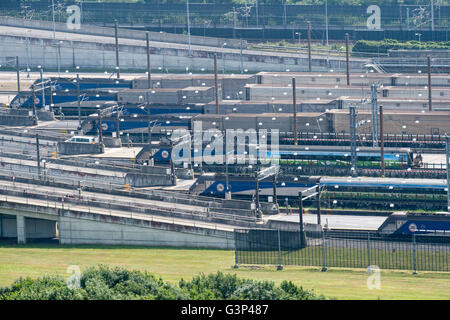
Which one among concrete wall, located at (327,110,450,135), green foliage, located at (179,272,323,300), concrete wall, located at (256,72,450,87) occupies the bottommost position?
green foliage, located at (179,272,323,300)

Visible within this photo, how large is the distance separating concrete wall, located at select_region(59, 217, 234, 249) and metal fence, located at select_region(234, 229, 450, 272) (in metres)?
3.56

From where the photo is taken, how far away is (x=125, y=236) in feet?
185

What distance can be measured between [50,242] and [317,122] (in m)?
25.1

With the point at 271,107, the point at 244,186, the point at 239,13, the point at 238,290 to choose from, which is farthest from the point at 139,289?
the point at 239,13

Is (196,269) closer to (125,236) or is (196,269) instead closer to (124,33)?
(125,236)

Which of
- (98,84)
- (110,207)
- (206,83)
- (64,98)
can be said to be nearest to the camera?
(110,207)

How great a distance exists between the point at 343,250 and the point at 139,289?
12.9 metres

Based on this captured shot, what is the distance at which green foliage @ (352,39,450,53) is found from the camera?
330 ft

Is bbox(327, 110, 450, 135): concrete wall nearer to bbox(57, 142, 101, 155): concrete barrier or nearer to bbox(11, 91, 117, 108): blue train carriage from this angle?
bbox(57, 142, 101, 155): concrete barrier

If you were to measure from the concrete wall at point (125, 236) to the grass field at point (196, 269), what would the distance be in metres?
0.77

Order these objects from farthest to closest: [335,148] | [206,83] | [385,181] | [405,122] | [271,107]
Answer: [206,83], [271,107], [405,122], [335,148], [385,181]

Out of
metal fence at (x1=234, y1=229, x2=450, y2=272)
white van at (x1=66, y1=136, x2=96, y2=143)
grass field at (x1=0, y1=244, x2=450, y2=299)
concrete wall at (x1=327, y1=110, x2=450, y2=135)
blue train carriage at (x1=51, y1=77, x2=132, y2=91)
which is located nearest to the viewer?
grass field at (x1=0, y1=244, x2=450, y2=299)

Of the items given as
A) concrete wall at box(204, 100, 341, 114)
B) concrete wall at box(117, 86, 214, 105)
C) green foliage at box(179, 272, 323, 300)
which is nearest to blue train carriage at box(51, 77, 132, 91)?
concrete wall at box(117, 86, 214, 105)

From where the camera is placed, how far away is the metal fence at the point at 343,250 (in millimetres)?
Result: 47625
